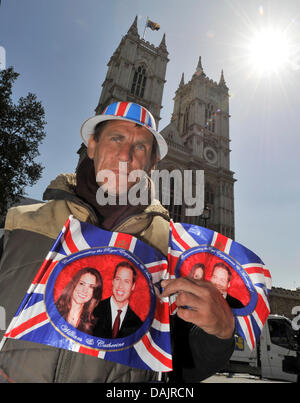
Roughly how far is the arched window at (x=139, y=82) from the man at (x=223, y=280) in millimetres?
27235

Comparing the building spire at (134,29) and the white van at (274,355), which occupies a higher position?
the building spire at (134,29)

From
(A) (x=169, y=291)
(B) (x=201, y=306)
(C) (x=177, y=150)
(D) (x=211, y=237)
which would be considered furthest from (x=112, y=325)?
(C) (x=177, y=150)

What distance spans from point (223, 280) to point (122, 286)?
0.54 meters

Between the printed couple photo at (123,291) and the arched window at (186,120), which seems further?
the arched window at (186,120)

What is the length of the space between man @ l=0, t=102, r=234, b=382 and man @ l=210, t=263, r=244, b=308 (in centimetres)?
14

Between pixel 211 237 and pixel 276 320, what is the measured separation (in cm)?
870

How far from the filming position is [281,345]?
761 centimetres

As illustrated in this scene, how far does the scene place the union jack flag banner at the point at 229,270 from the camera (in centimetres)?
120

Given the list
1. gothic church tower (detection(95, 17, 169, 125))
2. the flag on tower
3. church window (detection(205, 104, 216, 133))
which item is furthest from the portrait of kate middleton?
the flag on tower

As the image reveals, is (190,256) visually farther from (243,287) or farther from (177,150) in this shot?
(177,150)

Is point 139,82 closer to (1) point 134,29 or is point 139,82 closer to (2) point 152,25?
(1) point 134,29

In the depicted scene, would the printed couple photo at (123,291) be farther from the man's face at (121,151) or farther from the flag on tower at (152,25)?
the flag on tower at (152,25)

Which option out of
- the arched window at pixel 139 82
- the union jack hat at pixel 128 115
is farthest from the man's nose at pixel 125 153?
the arched window at pixel 139 82

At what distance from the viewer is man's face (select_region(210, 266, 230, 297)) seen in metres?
1.22
